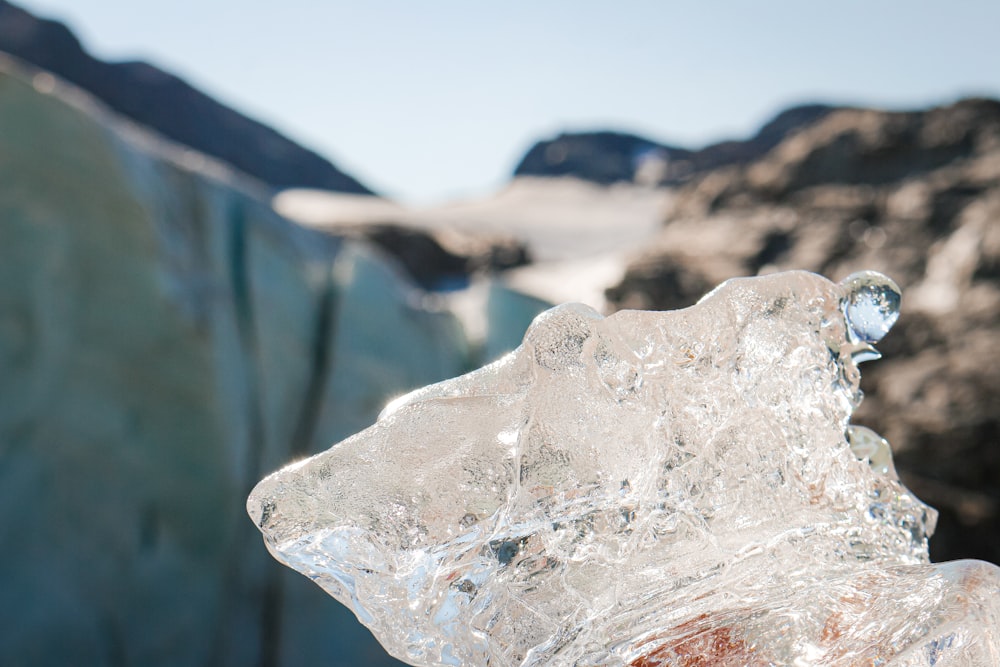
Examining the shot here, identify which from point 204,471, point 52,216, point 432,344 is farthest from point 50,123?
point 432,344

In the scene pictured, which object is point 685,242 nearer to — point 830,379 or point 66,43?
point 830,379

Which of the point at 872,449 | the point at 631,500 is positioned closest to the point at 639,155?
the point at 872,449

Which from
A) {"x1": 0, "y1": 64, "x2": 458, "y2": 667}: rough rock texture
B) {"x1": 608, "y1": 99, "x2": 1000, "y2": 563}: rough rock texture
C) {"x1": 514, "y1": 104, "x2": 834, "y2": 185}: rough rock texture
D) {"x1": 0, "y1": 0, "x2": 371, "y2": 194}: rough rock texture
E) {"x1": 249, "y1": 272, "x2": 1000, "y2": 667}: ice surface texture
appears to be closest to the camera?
{"x1": 249, "y1": 272, "x2": 1000, "y2": 667}: ice surface texture

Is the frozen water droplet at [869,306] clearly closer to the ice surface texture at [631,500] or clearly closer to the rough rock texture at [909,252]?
the ice surface texture at [631,500]

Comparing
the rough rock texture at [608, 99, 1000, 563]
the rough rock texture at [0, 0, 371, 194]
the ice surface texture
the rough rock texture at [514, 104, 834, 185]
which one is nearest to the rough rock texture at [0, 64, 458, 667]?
the rough rock texture at [608, 99, 1000, 563]

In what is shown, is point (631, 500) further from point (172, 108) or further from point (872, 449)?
point (172, 108)

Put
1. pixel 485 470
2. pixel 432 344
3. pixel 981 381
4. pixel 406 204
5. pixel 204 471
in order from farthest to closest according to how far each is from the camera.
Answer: pixel 406 204 < pixel 432 344 < pixel 981 381 < pixel 204 471 < pixel 485 470

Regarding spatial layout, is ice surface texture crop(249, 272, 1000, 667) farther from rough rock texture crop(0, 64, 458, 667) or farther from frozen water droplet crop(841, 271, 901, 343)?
rough rock texture crop(0, 64, 458, 667)
